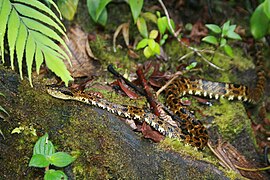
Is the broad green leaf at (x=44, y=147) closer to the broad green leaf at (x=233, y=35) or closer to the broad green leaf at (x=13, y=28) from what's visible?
the broad green leaf at (x=13, y=28)

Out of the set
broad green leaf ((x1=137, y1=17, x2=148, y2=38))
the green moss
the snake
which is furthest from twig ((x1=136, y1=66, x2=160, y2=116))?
broad green leaf ((x1=137, y1=17, x2=148, y2=38))

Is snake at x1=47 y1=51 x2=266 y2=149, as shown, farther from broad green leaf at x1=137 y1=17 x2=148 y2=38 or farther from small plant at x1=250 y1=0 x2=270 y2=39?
broad green leaf at x1=137 y1=17 x2=148 y2=38

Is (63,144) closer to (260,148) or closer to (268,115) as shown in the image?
(260,148)

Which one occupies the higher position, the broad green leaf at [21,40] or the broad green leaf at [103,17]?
the broad green leaf at [21,40]

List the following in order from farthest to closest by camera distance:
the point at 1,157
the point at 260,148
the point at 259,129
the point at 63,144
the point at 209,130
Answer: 1. the point at 259,129
2. the point at 260,148
3. the point at 209,130
4. the point at 63,144
5. the point at 1,157

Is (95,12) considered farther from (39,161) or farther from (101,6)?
(39,161)

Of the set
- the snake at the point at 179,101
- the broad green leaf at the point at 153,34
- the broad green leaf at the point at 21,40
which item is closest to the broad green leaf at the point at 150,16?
the broad green leaf at the point at 153,34

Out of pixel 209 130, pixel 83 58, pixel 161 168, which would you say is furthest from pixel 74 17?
pixel 161 168
